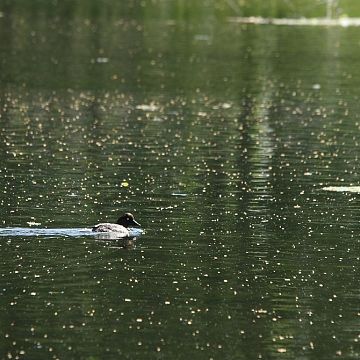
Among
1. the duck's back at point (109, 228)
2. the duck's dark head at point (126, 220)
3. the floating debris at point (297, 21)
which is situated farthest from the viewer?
the floating debris at point (297, 21)

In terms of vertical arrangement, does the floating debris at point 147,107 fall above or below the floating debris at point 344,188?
below

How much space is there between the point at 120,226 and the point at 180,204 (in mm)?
3265

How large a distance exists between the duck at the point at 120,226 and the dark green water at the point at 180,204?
24cm

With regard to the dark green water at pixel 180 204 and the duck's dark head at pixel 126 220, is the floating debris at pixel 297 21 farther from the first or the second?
the duck's dark head at pixel 126 220

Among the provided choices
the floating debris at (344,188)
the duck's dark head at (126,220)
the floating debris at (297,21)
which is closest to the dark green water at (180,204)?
the duck's dark head at (126,220)

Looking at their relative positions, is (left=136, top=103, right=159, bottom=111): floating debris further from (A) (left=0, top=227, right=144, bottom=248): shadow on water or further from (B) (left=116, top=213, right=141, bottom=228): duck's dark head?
(A) (left=0, top=227, right=144, bottom=248): shadow on water

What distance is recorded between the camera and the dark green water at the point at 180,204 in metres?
17.1

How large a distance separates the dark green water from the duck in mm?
238

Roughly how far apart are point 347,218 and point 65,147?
9.18m

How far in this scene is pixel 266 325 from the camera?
17359 millimetres

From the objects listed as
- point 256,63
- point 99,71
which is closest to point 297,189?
point 99,71

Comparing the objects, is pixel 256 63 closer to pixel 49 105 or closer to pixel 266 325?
pixel 49 105

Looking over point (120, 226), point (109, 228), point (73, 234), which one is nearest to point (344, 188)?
point (120, 226)

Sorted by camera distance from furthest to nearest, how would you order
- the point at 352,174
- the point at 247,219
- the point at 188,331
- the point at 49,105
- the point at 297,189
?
1. the point at 49,105
2. the point at 352,174
3. the point at 297,189
4. the point at 247,219
5. the point at 188,331
